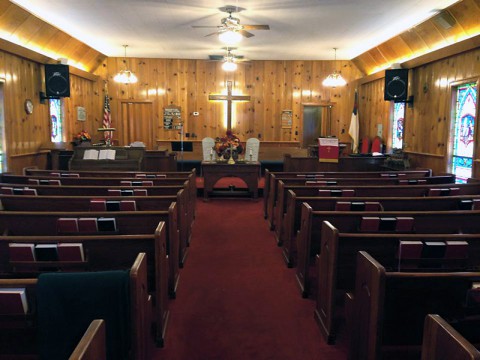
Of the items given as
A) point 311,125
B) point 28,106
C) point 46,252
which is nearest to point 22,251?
point 46,252

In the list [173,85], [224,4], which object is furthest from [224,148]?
[173,85]

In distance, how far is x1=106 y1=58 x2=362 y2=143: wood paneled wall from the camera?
10.8 meters

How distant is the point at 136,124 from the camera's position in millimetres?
10852

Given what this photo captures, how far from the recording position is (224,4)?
5.91 metres

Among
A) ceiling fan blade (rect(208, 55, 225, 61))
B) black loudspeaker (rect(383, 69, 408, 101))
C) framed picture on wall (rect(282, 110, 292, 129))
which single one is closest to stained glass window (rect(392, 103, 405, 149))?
black loudspeaker (rect(383, 69, 408, 101))

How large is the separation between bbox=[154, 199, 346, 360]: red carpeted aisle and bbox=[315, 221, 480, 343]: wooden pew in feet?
0.76

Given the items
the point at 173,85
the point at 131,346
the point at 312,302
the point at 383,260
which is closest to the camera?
the point at 131,346

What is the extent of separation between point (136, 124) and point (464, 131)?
7918 mm

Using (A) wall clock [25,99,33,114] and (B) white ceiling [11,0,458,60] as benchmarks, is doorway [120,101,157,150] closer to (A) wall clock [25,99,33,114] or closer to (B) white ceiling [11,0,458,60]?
(B) white ceiling [11,0,458,60]

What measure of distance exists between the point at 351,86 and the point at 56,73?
7.34 metres

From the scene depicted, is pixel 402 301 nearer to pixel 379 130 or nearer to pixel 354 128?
pixel 379 130

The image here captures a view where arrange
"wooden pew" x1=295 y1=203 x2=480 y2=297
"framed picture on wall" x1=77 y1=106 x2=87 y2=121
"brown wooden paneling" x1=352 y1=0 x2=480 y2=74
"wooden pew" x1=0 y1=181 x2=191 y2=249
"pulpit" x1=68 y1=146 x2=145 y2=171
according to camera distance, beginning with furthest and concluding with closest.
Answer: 1. "framed picture on wall" x1=77 y1=106 x2=87 y2=121
2. "pulpit" x1=68 y1=146 x2=145 y2=171
3. "brown wooden paneling" x1=352 y1=0 x2=480 y2=74
4. "wooden pew" x1=0 y1=181 x2=191 y2=249
5. "wooden pew" x1=295 y1=203 x2=480 y2=297

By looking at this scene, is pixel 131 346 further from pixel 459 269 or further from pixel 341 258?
pixel 459 269

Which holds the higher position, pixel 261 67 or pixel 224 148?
pixel 261 67
